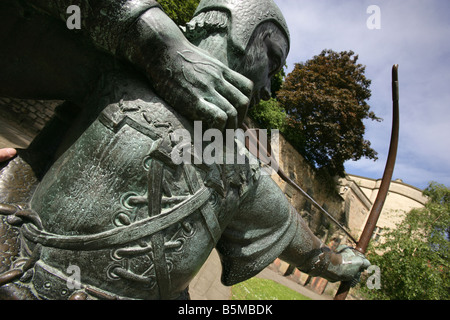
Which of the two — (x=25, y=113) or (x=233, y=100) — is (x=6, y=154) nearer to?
(x=233, y=100)

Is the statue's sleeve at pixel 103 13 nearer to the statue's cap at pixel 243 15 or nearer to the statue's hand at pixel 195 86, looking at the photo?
the statue's hand at pixel 195 86

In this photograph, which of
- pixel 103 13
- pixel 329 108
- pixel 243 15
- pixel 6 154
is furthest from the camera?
pixel 329 108

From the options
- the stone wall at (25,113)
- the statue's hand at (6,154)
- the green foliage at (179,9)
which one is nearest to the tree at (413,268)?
the green foliage at (179,9)

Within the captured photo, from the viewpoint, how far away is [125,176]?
88 centimetres

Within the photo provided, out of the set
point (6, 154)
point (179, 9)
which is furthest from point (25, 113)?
point (6, 154)

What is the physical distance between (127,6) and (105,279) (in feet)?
2.68

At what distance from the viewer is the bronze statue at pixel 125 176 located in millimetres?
840

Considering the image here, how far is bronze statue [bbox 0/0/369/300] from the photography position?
840 mm

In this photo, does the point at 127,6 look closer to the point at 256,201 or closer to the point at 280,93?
the point at 256,201

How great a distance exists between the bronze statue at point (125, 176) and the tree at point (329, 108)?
11.1 meters

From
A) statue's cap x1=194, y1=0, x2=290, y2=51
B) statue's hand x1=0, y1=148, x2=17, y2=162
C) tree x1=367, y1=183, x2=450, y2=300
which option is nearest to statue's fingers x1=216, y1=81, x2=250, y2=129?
statue's cap x1=194, y1=0, x2=290, y2=51

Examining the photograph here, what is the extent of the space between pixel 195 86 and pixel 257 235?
0.75 meters

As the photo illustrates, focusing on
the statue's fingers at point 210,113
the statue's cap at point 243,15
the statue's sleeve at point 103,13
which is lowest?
the statue's fingers at point 210,113
